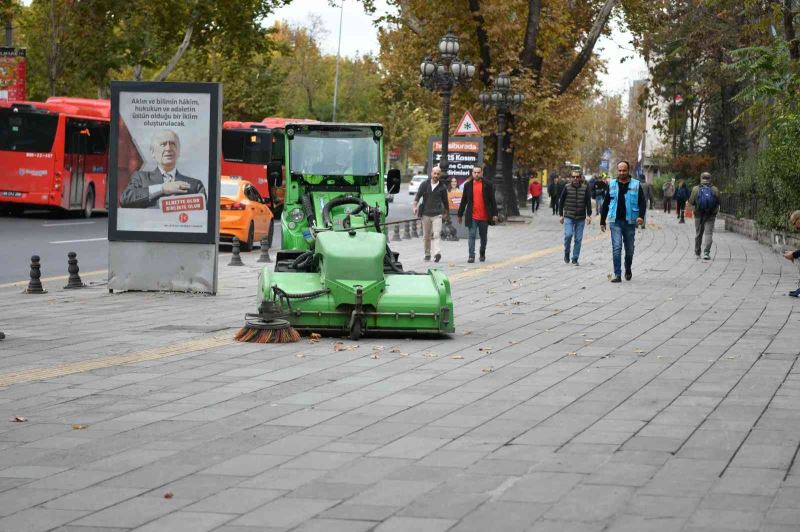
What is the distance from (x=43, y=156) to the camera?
130 ft

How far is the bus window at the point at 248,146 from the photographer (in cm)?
5088

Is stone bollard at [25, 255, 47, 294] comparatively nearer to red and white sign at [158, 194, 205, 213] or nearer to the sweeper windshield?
red and white sign at [158, 194, 205, 213]

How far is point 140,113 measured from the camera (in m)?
17.5

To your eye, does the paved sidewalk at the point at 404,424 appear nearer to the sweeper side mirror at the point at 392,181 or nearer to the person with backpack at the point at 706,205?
the sweeper side mirror at the point at 392,181

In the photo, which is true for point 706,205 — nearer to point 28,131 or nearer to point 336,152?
point 336,152

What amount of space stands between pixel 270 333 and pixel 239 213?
1621 centimetres

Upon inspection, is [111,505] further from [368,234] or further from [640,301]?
[640,301]

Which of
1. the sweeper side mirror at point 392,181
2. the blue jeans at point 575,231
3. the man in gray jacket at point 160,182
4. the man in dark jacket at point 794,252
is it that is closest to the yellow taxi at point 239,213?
the blue jeans at point 575,231

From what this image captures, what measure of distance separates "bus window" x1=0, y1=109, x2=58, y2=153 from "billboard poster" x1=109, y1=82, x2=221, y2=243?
2281 centimetres

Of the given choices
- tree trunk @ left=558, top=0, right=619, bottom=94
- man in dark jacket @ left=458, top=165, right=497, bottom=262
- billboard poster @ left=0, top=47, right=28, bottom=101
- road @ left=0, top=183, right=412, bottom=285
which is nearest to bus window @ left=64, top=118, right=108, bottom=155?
road @ left=0, top=183, right=412, bottom=285

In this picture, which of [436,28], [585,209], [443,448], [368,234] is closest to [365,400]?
[443,448]

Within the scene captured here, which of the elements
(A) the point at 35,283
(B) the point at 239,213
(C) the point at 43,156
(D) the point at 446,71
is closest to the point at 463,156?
(D) the point at 446,71

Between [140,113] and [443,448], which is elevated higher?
[140,113]

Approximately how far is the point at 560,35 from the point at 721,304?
32.4 m
